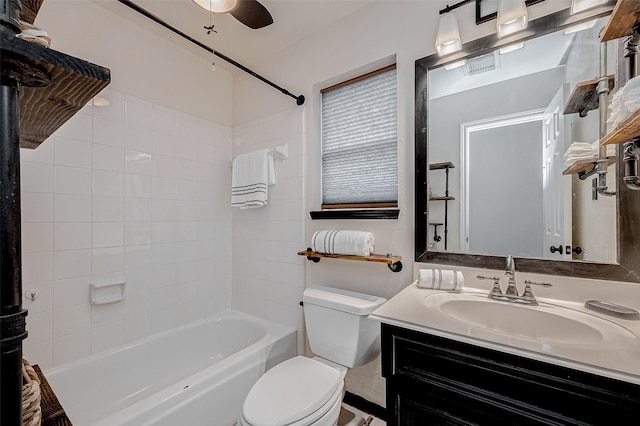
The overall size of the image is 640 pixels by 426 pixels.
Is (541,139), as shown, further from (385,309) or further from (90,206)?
(90,206)

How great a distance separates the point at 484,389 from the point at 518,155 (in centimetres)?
101

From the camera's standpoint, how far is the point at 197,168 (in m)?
2.26

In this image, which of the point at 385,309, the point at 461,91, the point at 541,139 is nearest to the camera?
the point at 385,309

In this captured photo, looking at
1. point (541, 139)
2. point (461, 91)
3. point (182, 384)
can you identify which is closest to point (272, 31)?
point (461, 91)

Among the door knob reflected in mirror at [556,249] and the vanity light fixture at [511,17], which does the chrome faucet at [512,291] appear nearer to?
the door knob reflected in mirror at [556,249]

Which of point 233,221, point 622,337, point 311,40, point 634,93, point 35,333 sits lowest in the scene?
point 35,333

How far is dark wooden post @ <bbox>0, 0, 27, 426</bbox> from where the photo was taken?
0.44m

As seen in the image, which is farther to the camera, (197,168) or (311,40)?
(197,168)

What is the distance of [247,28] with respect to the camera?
1.92 metres

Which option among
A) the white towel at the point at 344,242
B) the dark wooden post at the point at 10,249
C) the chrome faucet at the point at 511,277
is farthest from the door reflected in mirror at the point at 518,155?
the dark wooden post at the point at 10,249

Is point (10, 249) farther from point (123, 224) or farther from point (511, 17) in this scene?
point (511, 17)

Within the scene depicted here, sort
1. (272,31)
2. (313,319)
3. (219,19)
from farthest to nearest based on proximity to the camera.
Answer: (272,31)
(219,19)
(313,319)

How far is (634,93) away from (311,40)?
178 centimetres

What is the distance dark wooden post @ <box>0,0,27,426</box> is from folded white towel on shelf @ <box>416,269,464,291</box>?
133 centimetres
